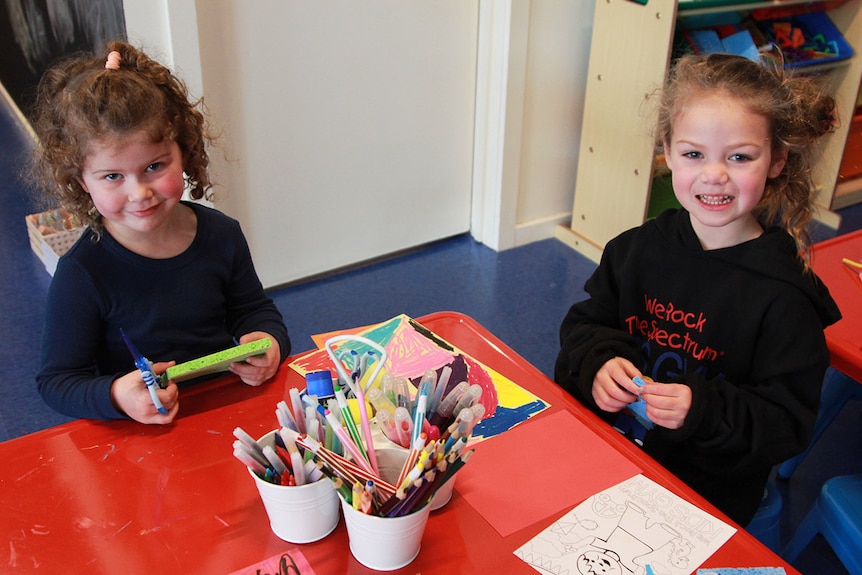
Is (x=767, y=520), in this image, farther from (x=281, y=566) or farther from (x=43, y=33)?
(x=43, y=33)

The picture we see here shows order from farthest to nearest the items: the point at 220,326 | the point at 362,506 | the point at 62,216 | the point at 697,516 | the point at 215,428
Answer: the point at 62,216 → the point at 220,326 → the point at 215,428 → the point at 697,516 → the point at 362,506

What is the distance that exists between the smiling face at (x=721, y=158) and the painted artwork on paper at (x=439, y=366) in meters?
0.34

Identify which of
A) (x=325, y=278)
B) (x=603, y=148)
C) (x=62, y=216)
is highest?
(x=603, y=148)

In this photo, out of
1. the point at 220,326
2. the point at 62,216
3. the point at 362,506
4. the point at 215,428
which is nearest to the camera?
the point at 362,506

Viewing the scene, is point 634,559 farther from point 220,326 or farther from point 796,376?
point 220,326

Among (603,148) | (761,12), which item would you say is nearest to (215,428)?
(603,148)

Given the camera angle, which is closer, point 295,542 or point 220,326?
point 295,542

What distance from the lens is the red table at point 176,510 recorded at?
29.0 inches

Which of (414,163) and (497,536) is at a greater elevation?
(497,536)

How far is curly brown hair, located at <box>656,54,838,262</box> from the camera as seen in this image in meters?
0.96

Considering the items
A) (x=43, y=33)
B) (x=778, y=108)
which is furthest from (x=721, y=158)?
(x=43, y=33)

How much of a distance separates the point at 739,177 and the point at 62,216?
218 cm

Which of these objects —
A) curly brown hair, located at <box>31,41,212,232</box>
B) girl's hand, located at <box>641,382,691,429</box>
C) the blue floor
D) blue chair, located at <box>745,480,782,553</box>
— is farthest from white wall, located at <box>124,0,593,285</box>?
blue chair, located at <box>745,480,782,553</box>

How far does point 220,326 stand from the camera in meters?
1.19
